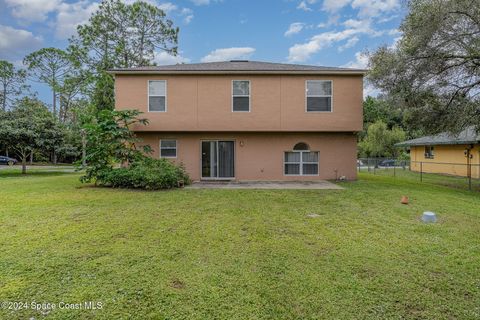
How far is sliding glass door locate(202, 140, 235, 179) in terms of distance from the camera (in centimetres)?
1277

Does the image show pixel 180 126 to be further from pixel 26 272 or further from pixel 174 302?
pixel 174 302

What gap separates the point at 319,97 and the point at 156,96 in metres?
7.44

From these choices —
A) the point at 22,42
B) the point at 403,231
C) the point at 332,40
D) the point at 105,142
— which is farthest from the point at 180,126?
the point at 22,42

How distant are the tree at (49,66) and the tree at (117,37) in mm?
9026

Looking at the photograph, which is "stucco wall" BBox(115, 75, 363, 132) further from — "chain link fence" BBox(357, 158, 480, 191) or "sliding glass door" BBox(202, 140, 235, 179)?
"chain link fence" BBox(357, 158, 480, 191)

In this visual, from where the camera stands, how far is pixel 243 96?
1213 cm

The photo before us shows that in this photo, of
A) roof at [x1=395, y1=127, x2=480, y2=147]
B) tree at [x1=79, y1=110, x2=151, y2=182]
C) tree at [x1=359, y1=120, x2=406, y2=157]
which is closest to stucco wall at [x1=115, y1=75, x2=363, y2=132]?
tree at [x1=79, y1=110, x2=151, y2=182]

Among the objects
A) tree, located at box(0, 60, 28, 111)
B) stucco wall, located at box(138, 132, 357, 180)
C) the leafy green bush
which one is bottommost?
the leafy green bush

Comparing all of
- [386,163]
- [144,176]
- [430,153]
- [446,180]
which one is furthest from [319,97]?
[386,163]

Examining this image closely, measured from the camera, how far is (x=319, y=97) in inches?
479

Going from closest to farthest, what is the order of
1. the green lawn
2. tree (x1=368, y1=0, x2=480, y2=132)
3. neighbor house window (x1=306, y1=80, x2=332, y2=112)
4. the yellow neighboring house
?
the green lawn < tree (x1=368, y1=0, x2=480, y2=132) < neighbor house window (x1=306, y1=80, x2=332, y2=112) < the yellow neighboring house

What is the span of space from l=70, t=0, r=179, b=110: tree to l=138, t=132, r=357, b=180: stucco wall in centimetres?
1506

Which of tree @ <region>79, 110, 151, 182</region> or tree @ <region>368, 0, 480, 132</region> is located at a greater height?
tree @ <region>368, 0, 480, 132</region>

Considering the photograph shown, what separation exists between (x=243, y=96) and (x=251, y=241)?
8719 millimetres
